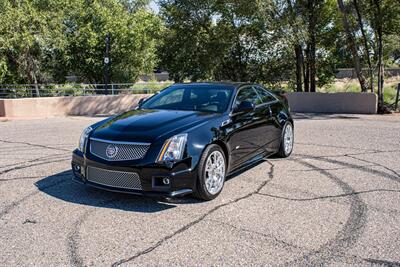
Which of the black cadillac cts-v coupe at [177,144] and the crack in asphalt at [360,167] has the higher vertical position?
the black cadillac cts-v coupe at [177,144]

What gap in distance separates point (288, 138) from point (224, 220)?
369 centimetres

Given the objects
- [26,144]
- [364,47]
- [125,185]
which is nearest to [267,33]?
[364,47]

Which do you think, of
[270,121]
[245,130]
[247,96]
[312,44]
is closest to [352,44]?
[312,44]

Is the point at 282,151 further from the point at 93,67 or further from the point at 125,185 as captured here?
the point at 93,67

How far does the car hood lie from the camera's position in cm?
516

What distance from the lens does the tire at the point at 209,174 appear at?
516cm

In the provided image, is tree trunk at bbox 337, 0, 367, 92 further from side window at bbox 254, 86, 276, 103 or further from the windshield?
the windshield

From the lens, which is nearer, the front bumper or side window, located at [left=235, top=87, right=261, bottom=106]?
the front bumper

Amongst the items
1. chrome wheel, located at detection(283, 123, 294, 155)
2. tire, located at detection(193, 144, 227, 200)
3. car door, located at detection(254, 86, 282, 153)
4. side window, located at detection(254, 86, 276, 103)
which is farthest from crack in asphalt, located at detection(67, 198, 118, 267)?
chrome wheel, located at detection(283, 123, 294, 155)

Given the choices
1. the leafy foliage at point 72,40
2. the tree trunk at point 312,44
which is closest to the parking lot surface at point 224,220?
the tree trunk at point 312,44

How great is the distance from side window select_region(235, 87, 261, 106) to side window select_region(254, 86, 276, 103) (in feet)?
0.68

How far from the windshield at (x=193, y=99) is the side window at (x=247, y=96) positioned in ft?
0.53

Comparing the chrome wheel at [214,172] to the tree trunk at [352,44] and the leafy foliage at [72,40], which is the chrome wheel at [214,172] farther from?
the leafy foliage at [72,40]

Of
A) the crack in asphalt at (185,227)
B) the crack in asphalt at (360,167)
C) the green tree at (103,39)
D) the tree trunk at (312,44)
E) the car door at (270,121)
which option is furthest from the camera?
the green tree at (103,39)
